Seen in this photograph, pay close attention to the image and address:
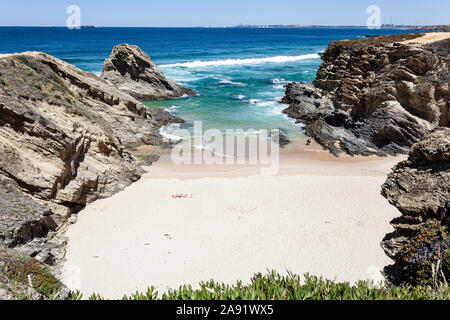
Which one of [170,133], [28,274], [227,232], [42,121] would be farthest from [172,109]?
[28,274]

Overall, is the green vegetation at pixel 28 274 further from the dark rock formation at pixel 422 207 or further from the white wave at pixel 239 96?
the white wave at pixel 239 96

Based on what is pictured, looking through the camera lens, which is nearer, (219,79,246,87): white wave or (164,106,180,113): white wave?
(164,106,180,113): white wave

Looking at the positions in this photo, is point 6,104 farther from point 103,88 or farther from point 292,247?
point 292,247

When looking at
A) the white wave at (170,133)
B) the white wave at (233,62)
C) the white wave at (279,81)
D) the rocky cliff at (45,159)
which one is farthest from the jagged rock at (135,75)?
the white wave at (233,62)

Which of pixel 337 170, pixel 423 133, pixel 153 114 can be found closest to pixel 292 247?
pixel 337 170

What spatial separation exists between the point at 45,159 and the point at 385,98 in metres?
21.0

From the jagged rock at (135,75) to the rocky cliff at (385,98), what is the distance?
1840 cm

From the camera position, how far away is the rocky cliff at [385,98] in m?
20.0

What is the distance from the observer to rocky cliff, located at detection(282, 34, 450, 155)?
19969 mm

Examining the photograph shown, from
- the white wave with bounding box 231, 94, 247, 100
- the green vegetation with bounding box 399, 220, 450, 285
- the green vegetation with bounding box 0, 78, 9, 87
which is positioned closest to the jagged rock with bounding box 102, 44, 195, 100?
the white wave with bounding box 231, 94, 247, 100

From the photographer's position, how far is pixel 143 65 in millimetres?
37188

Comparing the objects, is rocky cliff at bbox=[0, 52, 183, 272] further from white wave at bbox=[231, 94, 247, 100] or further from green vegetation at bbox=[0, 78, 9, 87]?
white wave at bbox=[231, 94, 247, 100]

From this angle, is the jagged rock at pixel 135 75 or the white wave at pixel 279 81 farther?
the white wave at pixel 279 81

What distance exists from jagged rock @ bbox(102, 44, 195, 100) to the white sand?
22.0 meters
